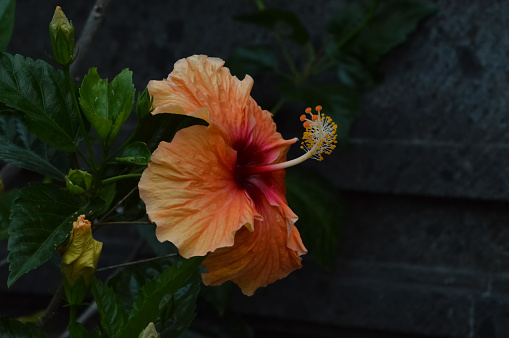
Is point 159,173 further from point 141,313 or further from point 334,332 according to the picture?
point 334,332

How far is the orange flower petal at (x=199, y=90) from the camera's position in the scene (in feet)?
2.39

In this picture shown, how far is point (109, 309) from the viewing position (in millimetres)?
743

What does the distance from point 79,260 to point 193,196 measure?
0.46 feet

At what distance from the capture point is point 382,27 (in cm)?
171

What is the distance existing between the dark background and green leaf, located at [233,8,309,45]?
0.42 feet

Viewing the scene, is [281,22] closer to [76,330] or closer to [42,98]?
[42,98]

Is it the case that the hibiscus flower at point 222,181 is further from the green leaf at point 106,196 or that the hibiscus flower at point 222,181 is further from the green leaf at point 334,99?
the green leaf at point 334,99

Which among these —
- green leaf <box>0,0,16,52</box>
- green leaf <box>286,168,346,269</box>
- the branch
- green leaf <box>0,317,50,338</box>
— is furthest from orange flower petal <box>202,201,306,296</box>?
green leaf <box>286,168,346,269</box>

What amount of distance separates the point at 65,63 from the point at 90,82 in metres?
0.03

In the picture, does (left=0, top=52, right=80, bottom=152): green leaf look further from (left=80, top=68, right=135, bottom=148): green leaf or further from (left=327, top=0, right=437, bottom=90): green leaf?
(left=327, top=0, right=437, bottom=90): green leaf

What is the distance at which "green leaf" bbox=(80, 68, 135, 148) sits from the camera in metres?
0.73

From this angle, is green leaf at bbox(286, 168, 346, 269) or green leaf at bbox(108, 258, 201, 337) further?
green leaf at bbox(286, 168, 346, 269)

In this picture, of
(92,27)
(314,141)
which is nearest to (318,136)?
(314,141)

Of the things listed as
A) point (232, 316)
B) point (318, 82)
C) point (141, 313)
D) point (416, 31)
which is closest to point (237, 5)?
point (318, 82)
